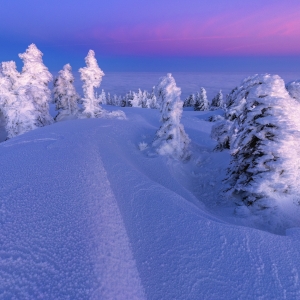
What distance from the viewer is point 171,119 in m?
9.03

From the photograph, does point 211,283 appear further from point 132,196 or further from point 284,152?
point 284,152

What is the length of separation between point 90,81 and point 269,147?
2536cm

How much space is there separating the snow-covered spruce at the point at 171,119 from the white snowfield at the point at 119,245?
4.07 m

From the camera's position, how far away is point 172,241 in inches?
122

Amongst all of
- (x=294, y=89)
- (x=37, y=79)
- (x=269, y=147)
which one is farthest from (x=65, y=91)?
(x=269, y=147)

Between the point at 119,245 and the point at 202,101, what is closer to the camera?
the point at 119,245

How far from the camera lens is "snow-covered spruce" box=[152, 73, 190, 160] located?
8.64 m

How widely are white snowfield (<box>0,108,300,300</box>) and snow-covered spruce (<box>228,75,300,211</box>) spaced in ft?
4.01

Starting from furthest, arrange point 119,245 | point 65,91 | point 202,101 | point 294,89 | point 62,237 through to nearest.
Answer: point 202,101 → point 65,91 → point 294,89 → point 119,245 → point 62,237

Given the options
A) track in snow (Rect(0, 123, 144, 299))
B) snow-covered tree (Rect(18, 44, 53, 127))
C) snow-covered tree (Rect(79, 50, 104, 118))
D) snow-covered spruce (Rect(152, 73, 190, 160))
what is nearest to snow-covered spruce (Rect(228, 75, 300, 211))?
snow-covered spruce (Rect(152, 73, 190, 160))

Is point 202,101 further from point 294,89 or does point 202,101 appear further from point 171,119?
point 294,89

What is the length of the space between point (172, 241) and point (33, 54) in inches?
1020

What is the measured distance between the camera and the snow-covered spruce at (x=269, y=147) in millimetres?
5043

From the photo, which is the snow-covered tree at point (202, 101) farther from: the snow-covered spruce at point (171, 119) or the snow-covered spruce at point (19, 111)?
the snow-covered spruce at point (171, 119)
